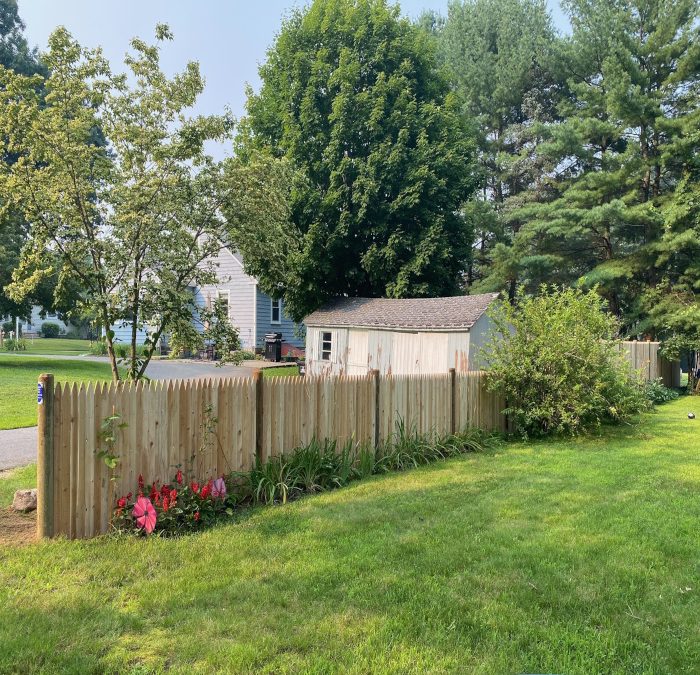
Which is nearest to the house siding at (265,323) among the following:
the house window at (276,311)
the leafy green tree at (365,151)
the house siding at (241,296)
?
the house window at (276,311)

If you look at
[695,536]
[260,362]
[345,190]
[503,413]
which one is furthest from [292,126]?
[695,536]

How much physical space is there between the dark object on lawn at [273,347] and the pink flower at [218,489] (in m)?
21.4

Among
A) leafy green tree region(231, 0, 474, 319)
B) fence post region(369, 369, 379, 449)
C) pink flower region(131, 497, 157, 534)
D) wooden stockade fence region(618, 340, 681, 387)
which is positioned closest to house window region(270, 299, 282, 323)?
leafy green tree region(231, 0, 474, 319)

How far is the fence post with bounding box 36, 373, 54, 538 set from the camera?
4.37 metres

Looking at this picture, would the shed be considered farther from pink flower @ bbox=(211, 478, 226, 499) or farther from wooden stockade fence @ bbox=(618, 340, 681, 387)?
pink flower @ bbox=(211, 478, 226, 499)

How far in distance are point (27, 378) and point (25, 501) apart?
13.5 m

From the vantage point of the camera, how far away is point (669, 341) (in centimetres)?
1873

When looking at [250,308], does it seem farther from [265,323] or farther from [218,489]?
[218,489]

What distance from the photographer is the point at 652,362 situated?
18.0 metres

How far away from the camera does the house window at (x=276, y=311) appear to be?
2986 cm

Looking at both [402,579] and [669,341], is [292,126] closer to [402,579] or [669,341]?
[669,341]

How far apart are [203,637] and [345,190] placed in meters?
18.4

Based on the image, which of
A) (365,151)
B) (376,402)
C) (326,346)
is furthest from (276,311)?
(376,402)

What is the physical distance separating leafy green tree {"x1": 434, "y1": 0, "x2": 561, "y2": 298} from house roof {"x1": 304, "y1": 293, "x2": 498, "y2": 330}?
39.2 feet
